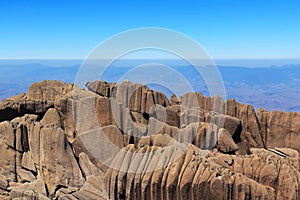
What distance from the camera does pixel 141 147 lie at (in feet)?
81.9

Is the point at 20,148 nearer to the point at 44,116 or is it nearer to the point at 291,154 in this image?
the point at 44,116

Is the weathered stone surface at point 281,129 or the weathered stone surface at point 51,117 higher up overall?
the weathered stone surface at point 51,117

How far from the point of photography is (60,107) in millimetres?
35500

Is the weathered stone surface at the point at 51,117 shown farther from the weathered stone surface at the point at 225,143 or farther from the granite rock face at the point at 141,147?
the weathered stone surface at the point at 225,143

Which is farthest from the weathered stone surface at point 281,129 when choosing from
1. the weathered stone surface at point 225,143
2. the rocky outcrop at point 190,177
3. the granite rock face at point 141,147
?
the rocky outcrop at point 190,177

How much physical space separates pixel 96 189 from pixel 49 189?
5715 mm

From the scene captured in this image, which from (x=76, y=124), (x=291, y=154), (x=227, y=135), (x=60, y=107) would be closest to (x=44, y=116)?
(x=60, y=107)

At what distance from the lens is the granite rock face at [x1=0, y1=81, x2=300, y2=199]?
21681 mm

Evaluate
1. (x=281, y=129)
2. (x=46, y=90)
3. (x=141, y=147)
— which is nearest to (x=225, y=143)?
(x=281, y=129)

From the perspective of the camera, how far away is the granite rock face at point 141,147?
21681 millimetres

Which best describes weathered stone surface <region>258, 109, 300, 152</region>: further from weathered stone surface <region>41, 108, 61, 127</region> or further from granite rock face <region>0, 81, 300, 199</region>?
weathered stone surface <region>41, 108, 61, 127</region>

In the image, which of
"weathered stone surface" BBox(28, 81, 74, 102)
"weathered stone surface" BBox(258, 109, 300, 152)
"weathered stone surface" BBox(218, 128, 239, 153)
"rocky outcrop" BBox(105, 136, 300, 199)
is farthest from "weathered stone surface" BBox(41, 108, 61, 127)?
"weathered stone surface" BBox(258, 109, 300, 152)

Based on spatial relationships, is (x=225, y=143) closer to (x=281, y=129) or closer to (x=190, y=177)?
(x=281, y=129)

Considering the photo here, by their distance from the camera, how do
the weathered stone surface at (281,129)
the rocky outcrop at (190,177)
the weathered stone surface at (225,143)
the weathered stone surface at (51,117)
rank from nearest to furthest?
the rocky outcrop at (190,177), the weathered stone surface at (225,143), the weathered stone surface at (51,117), the weathered stone surface at (281,129)
